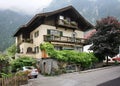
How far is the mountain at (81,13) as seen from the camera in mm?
103850

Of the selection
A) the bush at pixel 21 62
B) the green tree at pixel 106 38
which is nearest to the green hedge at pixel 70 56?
the green tree at pixel 106 38

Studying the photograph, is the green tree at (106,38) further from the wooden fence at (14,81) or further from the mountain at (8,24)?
the mountain at (8,24)

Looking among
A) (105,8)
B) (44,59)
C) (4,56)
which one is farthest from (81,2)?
(4,56)

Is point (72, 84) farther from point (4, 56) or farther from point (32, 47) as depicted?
point (32, 47)

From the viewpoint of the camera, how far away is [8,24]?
123m

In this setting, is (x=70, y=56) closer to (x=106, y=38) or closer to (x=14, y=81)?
(x=106, y=38)

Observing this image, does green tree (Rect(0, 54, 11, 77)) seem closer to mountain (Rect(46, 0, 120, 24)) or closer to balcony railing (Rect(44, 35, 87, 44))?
balcony railing (Rect(44, 35, 87, 44))

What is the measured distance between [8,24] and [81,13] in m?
38.4

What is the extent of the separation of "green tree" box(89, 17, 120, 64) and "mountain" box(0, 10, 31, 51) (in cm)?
6017

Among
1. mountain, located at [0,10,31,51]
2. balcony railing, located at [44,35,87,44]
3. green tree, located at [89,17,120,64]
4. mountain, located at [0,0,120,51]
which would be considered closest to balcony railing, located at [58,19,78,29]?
balcony railing, located at [44,35,87,44]

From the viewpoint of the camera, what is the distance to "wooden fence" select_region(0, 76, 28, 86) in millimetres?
20112

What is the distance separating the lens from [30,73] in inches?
1116

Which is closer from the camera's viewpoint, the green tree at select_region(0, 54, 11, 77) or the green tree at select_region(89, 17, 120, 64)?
the green tree at select_region(0, 54, 11, 77)

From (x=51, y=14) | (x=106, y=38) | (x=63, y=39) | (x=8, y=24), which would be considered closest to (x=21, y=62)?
(x=63, y=39)
